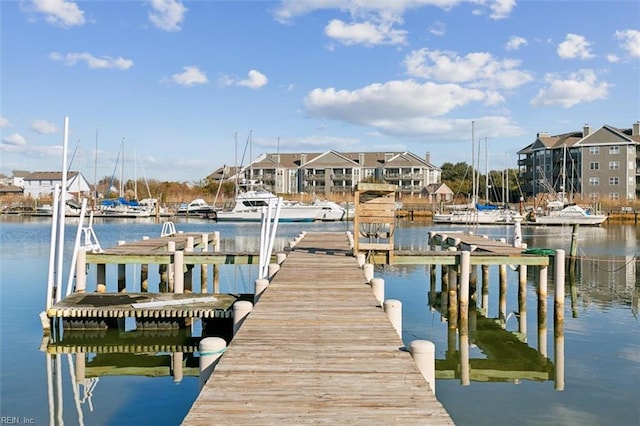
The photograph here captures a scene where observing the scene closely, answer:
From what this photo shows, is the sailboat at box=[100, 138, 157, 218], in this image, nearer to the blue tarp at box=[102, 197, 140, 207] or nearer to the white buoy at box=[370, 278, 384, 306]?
the blue tarp at box=[102, 197, 140, 207]

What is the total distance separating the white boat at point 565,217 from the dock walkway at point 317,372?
58313 mm

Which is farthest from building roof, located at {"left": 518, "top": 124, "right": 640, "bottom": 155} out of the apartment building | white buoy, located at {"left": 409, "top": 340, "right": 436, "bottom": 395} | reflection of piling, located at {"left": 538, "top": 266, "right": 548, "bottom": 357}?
white buoy, located at {"left": 409, "top": 340, "right": 436, "bottom": 395}

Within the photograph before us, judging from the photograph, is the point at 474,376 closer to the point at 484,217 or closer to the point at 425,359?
the point at 425,359

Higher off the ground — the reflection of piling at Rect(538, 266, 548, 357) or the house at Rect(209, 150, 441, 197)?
Answer: the house at Rect(209, 150, 441, 197)

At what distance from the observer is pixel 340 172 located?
321 feet

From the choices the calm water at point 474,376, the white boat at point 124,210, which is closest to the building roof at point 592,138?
the white boat at point 124,210

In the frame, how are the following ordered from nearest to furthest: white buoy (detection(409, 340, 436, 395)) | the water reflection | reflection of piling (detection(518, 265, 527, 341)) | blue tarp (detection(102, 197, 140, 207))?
white buoy (detection(409, 340, 436, 395)), the water reflection, reflection of piling (detection(518, 265, 527, 341)), blue tarp (detection(102, 197, 140, 207))

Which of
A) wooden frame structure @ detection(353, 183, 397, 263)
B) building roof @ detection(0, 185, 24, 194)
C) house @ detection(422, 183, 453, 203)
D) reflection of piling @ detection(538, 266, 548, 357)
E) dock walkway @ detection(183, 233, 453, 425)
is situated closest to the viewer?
dock walkway @ detection(183, 233, 453, 425)

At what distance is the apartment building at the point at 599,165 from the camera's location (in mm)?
77375

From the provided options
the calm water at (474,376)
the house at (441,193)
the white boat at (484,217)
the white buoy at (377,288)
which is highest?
the house at (441,193)

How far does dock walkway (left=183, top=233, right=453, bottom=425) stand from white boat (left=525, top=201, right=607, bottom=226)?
2296 inches

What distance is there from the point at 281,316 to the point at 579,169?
7912cm

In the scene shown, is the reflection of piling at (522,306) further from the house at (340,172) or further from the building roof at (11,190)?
the building roof at (11,190)

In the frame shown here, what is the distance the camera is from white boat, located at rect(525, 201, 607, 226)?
62.7 m
